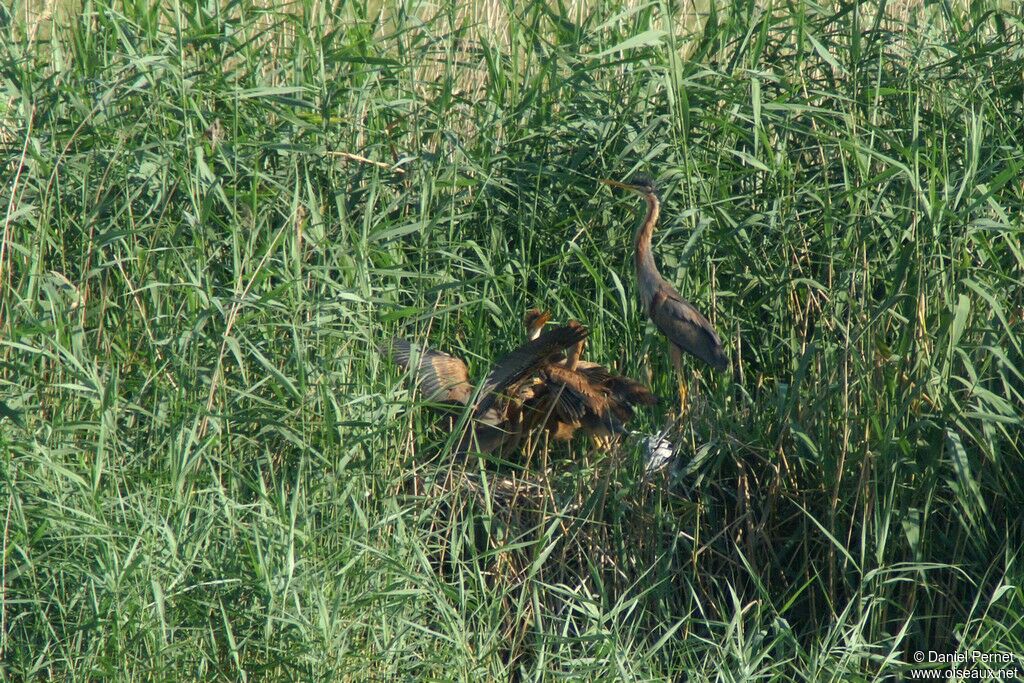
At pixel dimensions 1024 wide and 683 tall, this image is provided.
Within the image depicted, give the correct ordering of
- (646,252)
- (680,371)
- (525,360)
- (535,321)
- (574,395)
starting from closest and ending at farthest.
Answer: (525,360)
(574,395)
(535,321)
(680,371)
(646,252)

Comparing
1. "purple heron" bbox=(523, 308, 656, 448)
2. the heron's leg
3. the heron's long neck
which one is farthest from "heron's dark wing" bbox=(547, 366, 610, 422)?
the heron's long neck

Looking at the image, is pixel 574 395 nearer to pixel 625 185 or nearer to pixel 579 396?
pixel 579 396

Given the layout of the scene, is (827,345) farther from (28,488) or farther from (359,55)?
(28,488)

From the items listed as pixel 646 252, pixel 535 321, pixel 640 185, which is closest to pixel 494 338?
pixel 535 321

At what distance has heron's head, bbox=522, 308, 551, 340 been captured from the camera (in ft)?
15.2

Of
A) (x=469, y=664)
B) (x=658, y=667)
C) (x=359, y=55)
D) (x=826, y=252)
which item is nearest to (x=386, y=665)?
(x=469, y=664)

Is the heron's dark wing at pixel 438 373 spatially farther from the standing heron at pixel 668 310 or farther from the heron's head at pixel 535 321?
the standing heron at pixel 668 310

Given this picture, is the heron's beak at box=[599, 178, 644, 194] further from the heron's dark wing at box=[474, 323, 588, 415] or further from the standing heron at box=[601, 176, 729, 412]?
the heron's dark wing at box=[474, 323, 588, 415]

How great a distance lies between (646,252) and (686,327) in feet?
1.36

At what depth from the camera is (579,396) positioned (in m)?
4.51

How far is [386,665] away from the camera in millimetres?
3494

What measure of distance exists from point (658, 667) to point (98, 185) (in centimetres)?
251

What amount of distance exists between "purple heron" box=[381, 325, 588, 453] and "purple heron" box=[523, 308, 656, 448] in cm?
7

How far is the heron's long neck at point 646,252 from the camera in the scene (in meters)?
4.79
